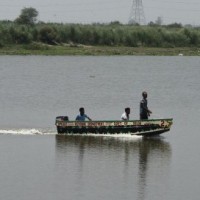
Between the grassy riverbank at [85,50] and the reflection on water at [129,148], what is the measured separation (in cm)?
5960

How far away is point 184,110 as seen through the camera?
50.3 metres

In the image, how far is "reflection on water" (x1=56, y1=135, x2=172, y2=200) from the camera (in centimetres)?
3334

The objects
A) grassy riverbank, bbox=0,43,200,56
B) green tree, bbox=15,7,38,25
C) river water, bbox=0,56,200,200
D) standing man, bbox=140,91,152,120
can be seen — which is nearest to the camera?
river water, bbox=0,56,200,200

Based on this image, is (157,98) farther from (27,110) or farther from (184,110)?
(27,110)

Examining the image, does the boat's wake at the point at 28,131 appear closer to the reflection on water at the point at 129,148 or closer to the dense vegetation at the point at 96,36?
the reflection on water at the point at 129,148

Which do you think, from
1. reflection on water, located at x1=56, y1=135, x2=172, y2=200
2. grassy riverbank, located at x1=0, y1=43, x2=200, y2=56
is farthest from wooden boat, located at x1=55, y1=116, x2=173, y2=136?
grassy riverbank, located at x1=0, y1=43, x2=200, y2=56

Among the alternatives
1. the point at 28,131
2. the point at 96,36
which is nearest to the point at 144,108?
the point at 28,131

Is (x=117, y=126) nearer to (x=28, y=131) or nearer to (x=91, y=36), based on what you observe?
(x=28, y=131)

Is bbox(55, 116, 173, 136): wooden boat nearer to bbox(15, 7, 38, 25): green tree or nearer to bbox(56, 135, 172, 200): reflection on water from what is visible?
bbox(56, 135, 172, 200): reflection on water

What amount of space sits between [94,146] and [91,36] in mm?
71482

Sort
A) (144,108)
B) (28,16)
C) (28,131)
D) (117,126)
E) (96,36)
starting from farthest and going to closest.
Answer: (28,16), (96,36), (28,131), (144,108), (117,126)

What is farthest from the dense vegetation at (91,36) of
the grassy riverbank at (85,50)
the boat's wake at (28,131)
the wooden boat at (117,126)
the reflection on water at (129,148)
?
the reflection on water at (129,148)

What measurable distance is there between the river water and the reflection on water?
3 centimetres

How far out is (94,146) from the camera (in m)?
37.0
